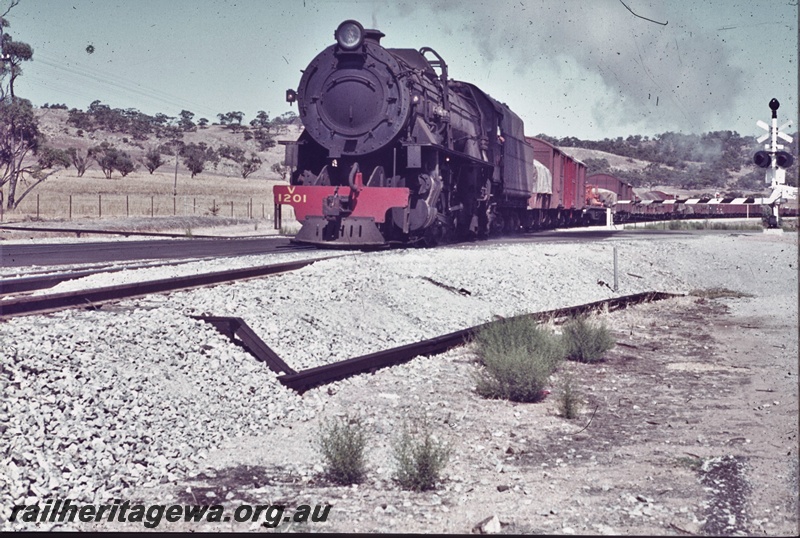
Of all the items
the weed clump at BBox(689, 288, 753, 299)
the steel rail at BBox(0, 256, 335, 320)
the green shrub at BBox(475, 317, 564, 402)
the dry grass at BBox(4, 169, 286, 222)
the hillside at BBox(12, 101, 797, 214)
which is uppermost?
the hillside at BBox(12, 101, 797, 214)

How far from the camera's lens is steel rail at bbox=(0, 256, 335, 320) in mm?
8179

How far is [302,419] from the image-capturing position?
7.09 m

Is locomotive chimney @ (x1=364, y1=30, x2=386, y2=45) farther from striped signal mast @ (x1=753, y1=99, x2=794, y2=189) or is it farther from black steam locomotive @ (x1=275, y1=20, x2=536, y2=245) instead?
striped signal mast @ (x1=753, y1=99, x2=794, y2=189)

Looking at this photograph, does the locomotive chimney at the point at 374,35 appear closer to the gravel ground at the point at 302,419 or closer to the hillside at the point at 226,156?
the gravel ground at the point at 302,419

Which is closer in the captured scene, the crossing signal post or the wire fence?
the crossing signal post

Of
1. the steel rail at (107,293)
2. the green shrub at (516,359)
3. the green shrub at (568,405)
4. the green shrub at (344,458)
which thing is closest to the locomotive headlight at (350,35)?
the steel rail at (107,293)

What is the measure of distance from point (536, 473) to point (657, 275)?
15448 mm

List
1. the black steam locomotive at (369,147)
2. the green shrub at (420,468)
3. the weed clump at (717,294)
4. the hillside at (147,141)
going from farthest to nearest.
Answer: the hillside at (147,141) < the weed clump at (717,294) < the black steam locomotive at (369,147) < the green shrub at (420,468)

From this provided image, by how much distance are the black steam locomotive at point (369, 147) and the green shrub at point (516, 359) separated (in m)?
7.07

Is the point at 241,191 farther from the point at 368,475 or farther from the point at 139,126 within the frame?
the point at 368,475

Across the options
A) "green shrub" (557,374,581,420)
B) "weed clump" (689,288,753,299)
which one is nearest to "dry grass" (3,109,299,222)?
"weed clump" (689,288,753,299)

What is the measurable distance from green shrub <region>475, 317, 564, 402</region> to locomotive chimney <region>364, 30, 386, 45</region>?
901 cm

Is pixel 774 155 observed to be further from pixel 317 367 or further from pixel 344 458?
pixel 344 458

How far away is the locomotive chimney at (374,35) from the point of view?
1769 centimetres
